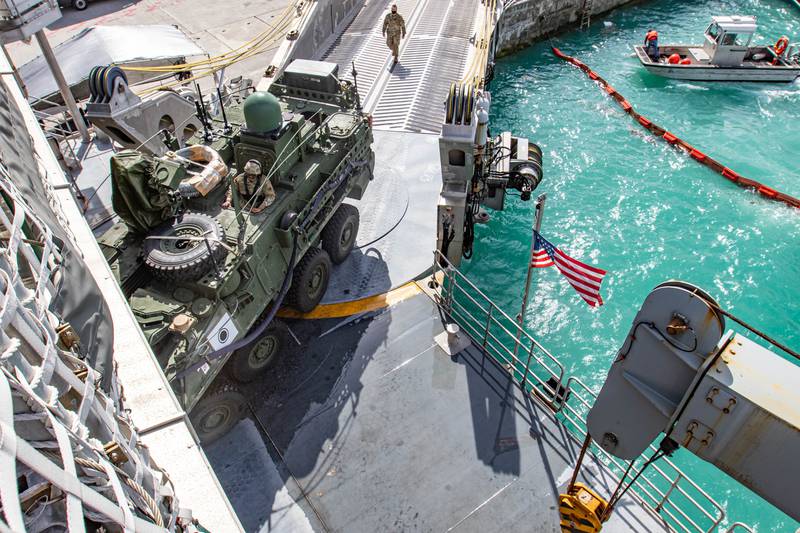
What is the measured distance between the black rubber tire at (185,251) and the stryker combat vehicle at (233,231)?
0.06 ft

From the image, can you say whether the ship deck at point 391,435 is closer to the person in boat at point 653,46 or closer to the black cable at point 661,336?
the black cable at point 661,336

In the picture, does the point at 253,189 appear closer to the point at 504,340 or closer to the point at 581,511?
the point at 504,340

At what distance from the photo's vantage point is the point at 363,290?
11625mm

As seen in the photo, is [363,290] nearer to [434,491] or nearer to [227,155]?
[227,155]

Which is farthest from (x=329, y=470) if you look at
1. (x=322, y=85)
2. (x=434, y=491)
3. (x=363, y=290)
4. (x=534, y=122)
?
(x=534, y=122)

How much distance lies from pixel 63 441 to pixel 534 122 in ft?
66.5

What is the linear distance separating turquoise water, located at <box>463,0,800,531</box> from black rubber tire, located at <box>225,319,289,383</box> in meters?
5.83

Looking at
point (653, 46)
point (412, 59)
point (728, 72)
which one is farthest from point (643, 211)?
point (653, 46)

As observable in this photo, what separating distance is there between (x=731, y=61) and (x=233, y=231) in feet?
74.3

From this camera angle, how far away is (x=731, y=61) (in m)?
22.4

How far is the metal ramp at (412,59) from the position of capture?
56.6 feet

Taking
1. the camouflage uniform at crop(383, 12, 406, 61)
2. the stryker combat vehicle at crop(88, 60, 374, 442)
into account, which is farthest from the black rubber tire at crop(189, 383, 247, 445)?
the camouflage uniform at crop(383, 12, 406, 61)

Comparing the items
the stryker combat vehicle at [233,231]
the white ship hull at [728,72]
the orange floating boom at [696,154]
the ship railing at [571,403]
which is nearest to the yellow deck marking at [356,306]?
the stryker combat vehicle at [233,231]

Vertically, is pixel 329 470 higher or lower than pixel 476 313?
higher
